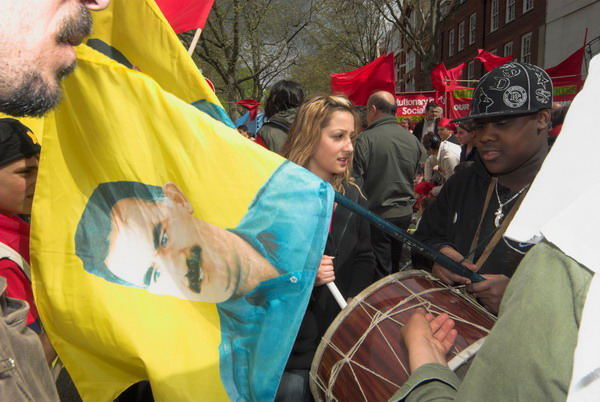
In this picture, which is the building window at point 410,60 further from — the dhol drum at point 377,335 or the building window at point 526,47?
the dhol drum at point 377,335

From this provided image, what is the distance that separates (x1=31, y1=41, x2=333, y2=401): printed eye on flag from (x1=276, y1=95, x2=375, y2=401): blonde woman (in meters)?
0.55

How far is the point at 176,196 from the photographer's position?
1.75 m

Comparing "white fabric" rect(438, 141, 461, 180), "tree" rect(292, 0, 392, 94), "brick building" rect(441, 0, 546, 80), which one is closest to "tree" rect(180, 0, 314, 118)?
"tree" rect(292, 0, 392, 94)

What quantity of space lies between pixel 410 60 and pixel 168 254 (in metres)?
47.5

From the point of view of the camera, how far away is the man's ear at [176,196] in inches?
68.1

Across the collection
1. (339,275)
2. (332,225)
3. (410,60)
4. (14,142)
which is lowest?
(339,275)

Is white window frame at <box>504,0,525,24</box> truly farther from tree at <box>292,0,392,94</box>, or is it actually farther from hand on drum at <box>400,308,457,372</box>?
hand on drum at <box>400,308,457,372</box>

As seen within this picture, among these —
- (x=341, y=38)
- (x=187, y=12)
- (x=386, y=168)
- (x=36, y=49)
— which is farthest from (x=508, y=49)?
(x=36, y=49)

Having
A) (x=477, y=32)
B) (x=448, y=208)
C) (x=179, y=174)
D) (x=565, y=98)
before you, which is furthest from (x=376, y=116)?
(x=477, y=32)

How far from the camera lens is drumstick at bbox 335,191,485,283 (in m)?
1.69

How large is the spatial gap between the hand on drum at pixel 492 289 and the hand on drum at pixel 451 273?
0.06 metres

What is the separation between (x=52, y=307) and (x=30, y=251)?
0.24 metres

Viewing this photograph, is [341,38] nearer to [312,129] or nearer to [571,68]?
[571,68]

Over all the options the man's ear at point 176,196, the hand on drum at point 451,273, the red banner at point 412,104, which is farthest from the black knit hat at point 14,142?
the red banner at point 412,104
